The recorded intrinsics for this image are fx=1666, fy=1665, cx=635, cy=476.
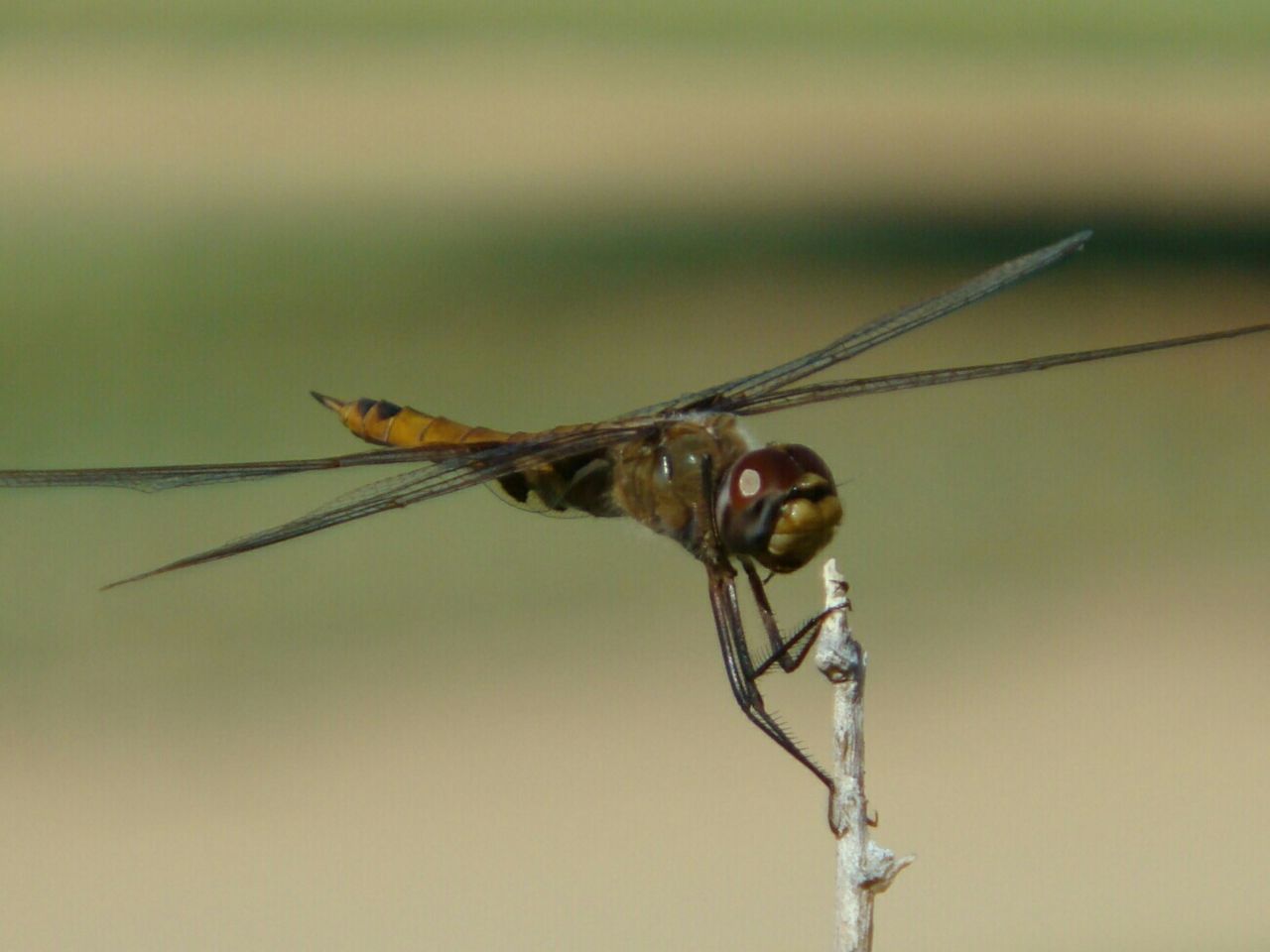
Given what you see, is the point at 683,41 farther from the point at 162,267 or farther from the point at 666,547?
the point at 666,547

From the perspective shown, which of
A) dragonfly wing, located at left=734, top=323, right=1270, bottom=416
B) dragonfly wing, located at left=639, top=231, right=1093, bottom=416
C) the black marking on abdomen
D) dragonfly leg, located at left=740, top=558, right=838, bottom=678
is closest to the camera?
dragonfly leg, located at left=740, top=558, right=838, bottom=678

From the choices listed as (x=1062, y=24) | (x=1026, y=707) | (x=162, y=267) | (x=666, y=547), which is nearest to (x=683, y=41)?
(x=1062, y=24)

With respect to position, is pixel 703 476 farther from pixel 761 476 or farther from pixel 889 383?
pixel 889 383

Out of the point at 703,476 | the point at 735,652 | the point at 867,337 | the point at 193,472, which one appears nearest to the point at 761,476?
the point at 703,476

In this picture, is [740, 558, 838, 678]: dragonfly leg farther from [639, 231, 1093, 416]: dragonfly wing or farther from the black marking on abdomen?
the black marking on abdomen

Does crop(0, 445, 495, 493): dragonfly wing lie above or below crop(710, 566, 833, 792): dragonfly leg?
above

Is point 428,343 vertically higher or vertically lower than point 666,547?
higher

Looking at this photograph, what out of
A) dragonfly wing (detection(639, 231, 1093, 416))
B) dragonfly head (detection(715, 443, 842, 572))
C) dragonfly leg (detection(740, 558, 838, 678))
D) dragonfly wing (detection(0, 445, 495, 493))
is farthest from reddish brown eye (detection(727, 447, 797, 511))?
dragonfly wing (detection(0, 445, 495, 493))
